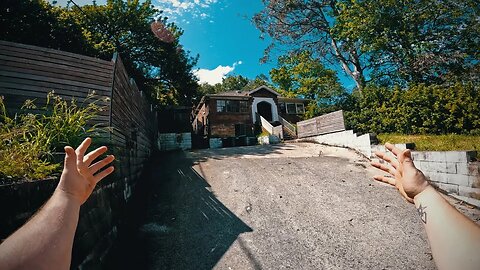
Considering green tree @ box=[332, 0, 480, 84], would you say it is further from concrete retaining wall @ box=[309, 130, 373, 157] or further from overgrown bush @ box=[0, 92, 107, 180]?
overgrown bush @ box=[0, 92, 107, 180]

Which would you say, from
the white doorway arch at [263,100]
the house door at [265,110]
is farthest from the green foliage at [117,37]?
the house door at [265,110]

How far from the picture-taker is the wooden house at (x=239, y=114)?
1045 inches

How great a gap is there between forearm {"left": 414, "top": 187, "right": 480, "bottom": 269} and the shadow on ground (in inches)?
162

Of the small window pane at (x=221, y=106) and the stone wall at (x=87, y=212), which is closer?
the stone wall at (x=87, y=212)

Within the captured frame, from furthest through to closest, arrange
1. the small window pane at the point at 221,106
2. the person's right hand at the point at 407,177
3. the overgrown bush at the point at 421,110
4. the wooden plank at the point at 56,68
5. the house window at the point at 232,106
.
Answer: the house window at the point at 232,106, the small window pane at the point at 221,106, the overgrown bush at the point at 421,110, the wooden plank at the point at 56,68, the person's right hand at the point at 407,177

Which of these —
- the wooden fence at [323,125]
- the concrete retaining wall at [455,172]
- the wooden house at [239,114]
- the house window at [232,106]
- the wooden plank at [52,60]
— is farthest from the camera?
the house window at [232,106]

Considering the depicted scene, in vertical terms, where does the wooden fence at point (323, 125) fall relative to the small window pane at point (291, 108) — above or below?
below

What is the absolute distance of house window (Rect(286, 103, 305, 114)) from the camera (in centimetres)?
3350

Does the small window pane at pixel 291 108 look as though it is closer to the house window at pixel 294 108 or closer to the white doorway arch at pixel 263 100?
the house window at pixel 294 108

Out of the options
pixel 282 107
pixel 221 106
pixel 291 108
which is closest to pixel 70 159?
pixel 221 106

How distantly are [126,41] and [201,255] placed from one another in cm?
2509

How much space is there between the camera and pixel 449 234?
1.08 metres

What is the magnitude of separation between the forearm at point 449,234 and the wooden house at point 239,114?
899 inches

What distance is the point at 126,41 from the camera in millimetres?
23469
